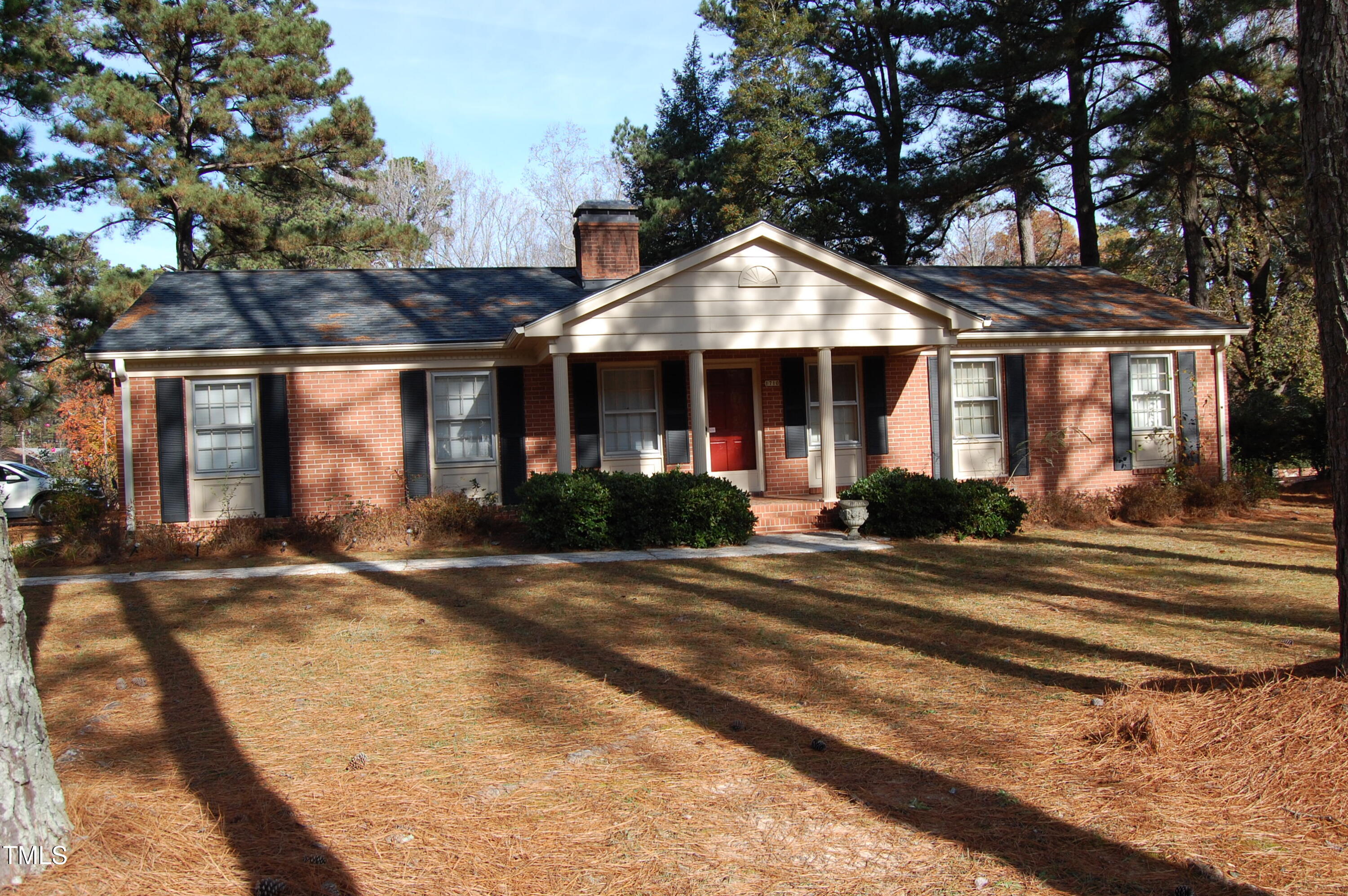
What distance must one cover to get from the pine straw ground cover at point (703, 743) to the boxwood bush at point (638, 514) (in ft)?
9.76

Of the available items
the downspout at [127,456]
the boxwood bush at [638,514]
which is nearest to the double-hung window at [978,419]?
the boxwood bush at [638,514]

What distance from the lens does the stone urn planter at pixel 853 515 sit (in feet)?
40.9

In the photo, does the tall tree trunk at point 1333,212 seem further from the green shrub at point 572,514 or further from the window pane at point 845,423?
the window pane at point 845,423

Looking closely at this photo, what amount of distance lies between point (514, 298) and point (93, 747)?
11.7 metres

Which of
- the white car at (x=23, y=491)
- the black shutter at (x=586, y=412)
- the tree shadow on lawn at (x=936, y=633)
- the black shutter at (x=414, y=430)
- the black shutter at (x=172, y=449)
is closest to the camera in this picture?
the tree shadow on lawn at (x=936, y=633)

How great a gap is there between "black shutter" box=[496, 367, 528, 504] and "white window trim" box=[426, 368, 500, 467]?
0.27 ft

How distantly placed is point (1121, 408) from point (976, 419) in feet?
8.69

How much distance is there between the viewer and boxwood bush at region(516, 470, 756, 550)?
12.0m

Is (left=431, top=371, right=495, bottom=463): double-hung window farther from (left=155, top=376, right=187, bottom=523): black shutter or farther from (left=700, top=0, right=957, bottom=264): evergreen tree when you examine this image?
(left=700, top=0, right=957, bottom=264): evergreen tree

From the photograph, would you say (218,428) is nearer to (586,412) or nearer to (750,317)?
(586,412)

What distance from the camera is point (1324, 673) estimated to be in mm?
5027

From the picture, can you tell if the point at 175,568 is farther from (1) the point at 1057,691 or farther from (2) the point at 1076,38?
(2) the point at 1076,38

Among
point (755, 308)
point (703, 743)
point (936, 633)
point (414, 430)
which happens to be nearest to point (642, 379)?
point (755, 308)

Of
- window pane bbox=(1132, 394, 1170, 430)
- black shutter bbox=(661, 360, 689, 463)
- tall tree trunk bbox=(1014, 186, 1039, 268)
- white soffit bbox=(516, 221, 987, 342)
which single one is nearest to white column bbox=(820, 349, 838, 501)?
white soffit bbox=(516, 221, 987, 342)
